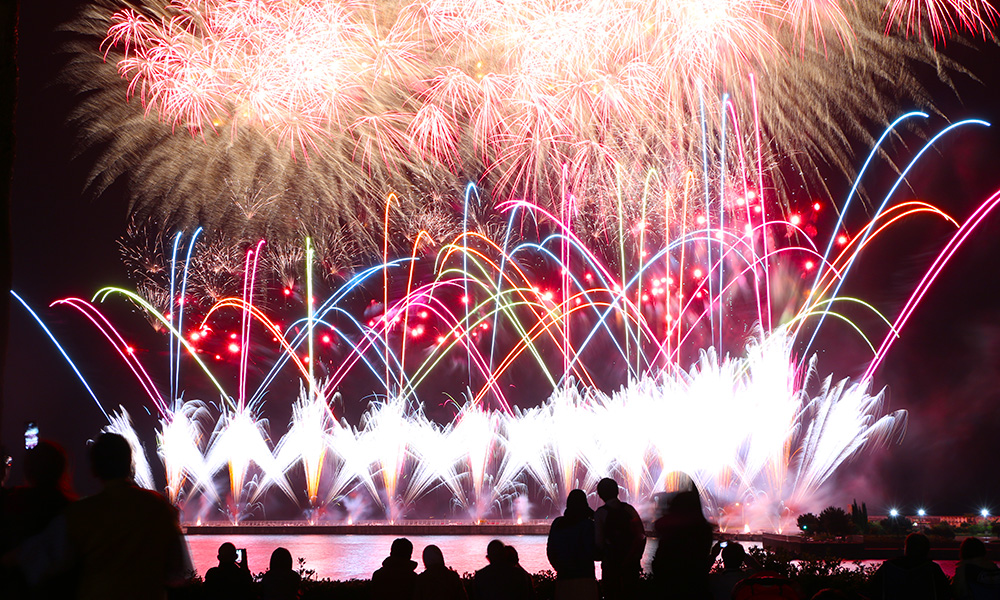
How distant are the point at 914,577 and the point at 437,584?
4.01 metres

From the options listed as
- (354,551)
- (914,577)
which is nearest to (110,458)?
(914,577)

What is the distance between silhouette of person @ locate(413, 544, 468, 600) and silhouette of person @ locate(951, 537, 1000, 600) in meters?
4.42

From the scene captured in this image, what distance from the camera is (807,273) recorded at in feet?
130

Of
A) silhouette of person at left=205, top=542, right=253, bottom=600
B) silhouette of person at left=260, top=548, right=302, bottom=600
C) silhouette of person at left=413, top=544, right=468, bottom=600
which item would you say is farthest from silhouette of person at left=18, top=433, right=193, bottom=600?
silhouette of person at left=260, top=548, right=302, bottom=600

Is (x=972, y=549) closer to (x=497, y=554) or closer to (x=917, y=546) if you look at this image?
(x=917, y=546)

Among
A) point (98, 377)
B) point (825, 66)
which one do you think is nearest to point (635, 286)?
point (825, 66)

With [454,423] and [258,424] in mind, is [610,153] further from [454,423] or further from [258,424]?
[258,424]

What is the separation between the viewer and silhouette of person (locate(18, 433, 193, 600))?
14.5 feet

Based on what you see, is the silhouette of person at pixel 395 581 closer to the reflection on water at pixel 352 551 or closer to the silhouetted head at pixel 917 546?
the silhouetted head at pixel 917 546

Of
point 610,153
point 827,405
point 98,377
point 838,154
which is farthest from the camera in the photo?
point 98,377

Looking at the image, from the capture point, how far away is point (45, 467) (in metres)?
5.36

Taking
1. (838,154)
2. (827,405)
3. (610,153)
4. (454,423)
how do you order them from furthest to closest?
(454,423)
(827,405)
(838,154)
(610,153)

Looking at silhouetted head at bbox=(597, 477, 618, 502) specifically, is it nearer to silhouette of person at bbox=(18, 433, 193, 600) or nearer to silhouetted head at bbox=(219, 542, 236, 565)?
silhouetted head at bbox=(219, 542, 236, 565)

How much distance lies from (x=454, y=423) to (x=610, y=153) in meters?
25.1
